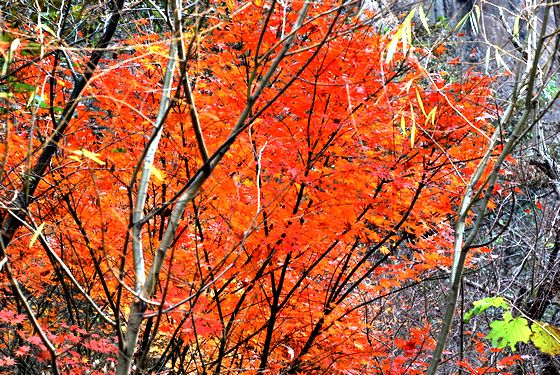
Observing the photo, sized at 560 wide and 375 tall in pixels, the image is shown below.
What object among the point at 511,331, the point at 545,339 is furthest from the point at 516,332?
Answer: the point at 545,339

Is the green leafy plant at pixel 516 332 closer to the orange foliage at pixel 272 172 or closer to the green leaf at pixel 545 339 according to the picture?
the green leaf at pixel 545 339

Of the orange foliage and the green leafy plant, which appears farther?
the orange foliage

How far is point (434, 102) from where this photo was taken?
18.1ft

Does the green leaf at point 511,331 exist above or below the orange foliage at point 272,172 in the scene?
below

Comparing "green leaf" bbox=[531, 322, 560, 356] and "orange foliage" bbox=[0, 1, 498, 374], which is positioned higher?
"orange foliage" bbox=[0, 1, 498, 374]

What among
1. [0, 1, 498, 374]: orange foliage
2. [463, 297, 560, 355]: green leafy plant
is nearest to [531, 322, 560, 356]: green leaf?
[463, 297, 560, 355]: green leafy plant

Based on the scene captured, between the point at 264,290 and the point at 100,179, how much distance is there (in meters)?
2.25

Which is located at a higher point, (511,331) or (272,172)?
(272,172)

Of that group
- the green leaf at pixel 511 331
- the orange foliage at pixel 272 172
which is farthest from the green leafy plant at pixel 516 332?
the orange foliage at pixel 272 172

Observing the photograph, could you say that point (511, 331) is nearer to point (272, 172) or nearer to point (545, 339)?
point (545, 339)

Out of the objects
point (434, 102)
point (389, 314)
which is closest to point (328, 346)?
point (434, 102)

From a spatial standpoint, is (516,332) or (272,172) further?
(272,172)

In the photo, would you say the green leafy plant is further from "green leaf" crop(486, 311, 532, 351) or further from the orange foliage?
the orange foliage

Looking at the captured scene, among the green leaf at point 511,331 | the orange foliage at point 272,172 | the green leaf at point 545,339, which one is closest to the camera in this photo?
the green leaf at point 511,331
